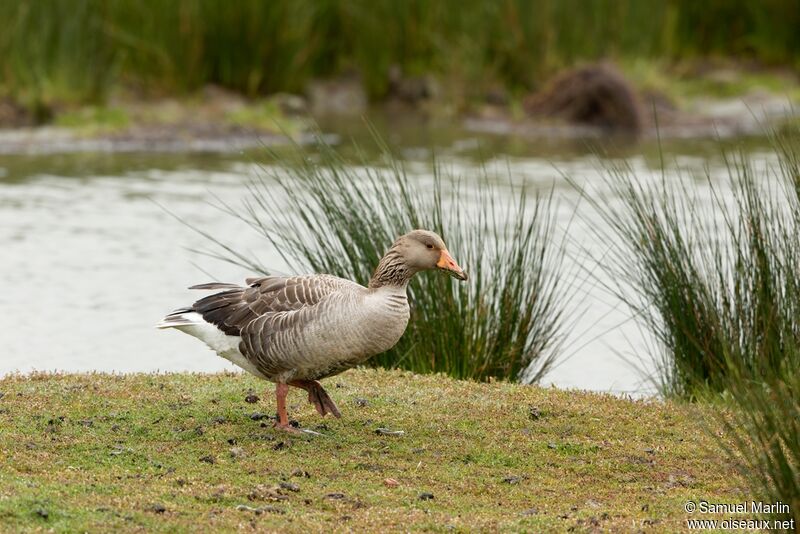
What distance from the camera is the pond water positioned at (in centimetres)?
1190

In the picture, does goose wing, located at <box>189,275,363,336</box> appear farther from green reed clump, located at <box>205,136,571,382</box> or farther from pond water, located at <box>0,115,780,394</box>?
pond water, located at <box>0,115,780,394</box>

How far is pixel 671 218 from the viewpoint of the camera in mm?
9695

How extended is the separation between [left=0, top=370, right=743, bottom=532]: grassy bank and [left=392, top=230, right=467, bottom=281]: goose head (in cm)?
107

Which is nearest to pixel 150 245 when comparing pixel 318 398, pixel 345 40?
pixel 318 398

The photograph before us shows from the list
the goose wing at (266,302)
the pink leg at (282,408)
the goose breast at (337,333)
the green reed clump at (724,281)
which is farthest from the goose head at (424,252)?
the green reed clump at (724,281)

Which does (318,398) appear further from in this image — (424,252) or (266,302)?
(424,252)

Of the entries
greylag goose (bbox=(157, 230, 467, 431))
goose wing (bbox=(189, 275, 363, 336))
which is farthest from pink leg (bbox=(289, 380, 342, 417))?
goose wing (bbox=(189, 275, 363, 336))

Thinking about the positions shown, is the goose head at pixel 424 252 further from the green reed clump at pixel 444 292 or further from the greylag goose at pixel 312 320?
the green reed clump at pixel 444 292

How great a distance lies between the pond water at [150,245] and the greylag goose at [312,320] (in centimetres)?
238

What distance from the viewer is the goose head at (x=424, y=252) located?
25.7 ft

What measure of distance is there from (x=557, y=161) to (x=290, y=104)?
6215 millimetres

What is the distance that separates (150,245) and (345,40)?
14.2 m

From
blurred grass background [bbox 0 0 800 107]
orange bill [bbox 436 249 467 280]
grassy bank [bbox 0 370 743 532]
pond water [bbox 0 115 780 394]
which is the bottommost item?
pond water [bbox 0 115 780 394]

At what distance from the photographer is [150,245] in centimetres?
1667
